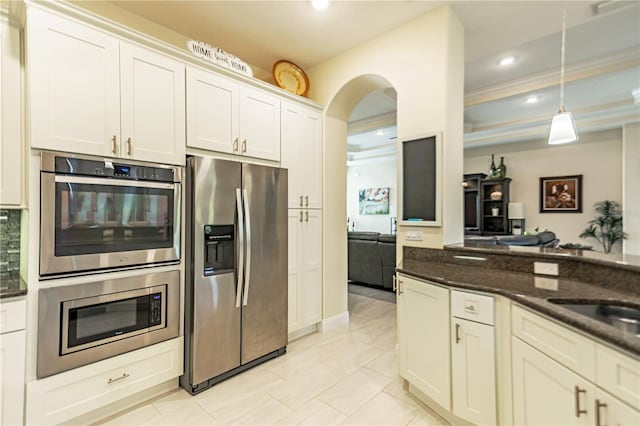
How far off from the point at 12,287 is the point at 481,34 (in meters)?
4.01

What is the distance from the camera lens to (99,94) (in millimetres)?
1834

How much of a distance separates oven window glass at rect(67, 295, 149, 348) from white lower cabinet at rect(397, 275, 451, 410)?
5.95ft

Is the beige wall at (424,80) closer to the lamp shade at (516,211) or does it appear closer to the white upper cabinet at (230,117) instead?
the white upper cabinet at (230,117)

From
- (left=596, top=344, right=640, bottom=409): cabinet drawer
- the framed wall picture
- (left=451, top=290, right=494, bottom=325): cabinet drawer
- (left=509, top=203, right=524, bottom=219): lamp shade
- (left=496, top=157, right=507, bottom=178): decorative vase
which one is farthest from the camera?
the framed wall picture

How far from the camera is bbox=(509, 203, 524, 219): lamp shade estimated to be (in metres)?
6.68

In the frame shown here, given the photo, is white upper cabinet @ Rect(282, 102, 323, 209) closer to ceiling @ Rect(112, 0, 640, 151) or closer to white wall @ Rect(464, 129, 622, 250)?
ceiling @ Rect(112, 0, 640, 151)

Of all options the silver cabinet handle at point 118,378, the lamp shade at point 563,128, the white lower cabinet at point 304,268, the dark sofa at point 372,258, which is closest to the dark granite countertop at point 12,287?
the silver cabinet handle at point 118,378

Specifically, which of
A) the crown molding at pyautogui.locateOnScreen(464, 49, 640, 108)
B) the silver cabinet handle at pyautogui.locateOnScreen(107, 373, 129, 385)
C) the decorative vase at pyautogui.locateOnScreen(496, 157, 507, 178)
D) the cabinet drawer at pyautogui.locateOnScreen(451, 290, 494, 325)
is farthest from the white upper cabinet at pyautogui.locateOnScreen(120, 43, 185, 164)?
the decorative vase at pyautogui.locateOnScreen(496, 157, 507, 178)

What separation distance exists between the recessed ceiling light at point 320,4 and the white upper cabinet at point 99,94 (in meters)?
1.17

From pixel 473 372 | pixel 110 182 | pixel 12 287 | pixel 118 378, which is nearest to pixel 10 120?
pixel 110 182

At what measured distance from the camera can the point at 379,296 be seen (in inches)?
182

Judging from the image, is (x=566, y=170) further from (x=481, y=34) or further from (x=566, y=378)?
(x=566, y=378)

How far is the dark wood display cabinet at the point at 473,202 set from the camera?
7.35 m

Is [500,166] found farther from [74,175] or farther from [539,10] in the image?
[74,175]
